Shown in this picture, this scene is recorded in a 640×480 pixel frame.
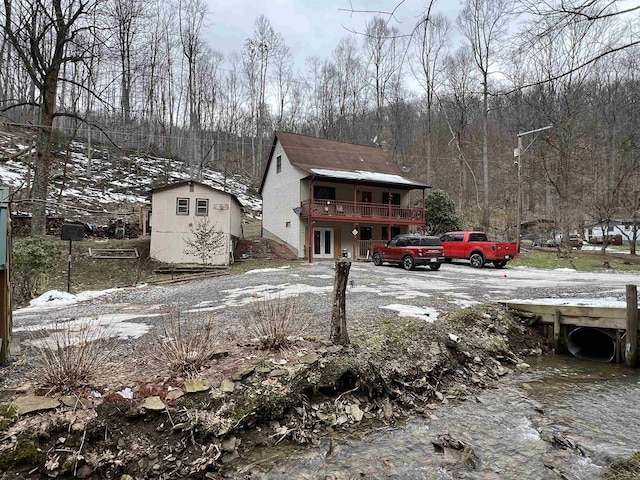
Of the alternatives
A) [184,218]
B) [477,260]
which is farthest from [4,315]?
[477,260]

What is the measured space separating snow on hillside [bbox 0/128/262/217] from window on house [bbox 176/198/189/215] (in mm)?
6567

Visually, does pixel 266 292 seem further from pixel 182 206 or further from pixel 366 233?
pixel 366 233

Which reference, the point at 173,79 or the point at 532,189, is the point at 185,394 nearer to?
the point at 173,79

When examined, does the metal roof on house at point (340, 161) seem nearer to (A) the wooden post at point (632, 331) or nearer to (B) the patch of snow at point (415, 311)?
(B) the patch of snow at point (415, 311)

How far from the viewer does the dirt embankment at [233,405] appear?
356cm

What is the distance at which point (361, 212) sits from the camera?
78.9 feet

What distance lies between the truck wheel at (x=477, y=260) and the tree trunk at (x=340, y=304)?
51.5 feet

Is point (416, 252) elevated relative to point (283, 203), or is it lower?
lower

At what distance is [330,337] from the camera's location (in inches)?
238

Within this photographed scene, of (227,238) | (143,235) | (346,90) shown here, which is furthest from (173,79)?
(227,238)

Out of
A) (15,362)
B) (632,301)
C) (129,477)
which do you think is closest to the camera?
(129,477)

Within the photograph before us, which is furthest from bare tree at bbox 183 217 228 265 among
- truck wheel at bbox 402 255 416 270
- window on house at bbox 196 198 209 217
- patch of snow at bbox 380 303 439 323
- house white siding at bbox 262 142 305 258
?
patch of snow at bbox 380 303 439 323

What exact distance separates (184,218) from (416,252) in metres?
12.8

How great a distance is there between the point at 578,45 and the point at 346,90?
38.6 metres
